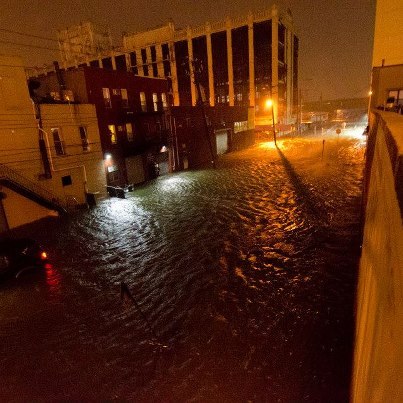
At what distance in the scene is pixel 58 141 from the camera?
22.1 m

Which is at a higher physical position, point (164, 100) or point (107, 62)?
point (107, 62)

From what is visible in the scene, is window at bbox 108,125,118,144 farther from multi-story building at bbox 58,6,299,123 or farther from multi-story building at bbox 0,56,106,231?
multi-story building at bbox 58,6,299,123

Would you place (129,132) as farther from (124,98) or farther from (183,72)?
(183,72)

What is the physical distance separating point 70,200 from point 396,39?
1238 inches

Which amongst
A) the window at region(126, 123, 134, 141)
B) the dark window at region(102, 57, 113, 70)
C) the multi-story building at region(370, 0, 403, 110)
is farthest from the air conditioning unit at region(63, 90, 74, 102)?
the dark window at region(102, 57, 113, 70)

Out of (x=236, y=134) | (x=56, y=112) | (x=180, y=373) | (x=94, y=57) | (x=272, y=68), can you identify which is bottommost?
(x=180, y=373)

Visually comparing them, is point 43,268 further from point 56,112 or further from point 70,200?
point 56,112

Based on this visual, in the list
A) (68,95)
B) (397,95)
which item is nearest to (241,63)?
(397,95)

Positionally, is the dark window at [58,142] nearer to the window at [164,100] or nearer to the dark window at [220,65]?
the window at [164,100]

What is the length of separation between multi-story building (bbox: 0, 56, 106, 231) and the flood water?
7.55 ft

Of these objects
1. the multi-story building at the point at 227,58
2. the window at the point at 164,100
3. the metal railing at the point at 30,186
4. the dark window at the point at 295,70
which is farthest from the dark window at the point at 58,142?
the dark window at the point at 295,70

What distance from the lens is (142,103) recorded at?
1201 inches

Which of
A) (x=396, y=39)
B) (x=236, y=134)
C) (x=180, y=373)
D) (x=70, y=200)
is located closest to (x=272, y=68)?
(x=236, y=134)

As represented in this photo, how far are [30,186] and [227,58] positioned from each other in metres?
51.9
